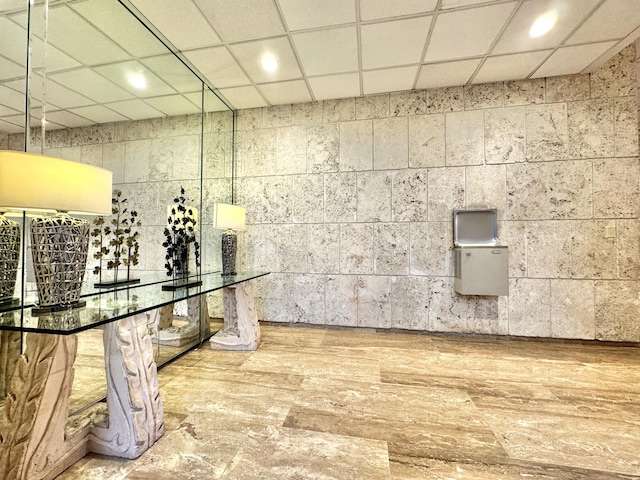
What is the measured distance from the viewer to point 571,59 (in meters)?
2.72

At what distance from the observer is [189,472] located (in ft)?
4.09

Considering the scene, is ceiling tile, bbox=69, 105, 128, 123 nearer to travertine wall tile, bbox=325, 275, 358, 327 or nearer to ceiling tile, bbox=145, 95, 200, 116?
ceiling tile, bbox=145, 95, 200, 116

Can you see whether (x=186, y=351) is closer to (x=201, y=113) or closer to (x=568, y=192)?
(x=201, y=113)

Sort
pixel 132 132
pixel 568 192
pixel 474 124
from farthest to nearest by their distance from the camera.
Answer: pixel 474 124 → pixel 568 192 → pixel 132 132

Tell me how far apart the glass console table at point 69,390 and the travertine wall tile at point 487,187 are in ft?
10.5

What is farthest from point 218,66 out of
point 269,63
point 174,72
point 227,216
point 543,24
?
point 543,24

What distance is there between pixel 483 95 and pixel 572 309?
2634 mm

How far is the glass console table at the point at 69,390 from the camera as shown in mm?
1130

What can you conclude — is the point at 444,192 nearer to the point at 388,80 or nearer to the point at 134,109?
the point at 388,80

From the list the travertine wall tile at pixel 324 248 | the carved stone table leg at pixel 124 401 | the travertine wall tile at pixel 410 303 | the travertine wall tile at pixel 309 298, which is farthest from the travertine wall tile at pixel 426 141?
the carved stone table leg at pixel 124 401

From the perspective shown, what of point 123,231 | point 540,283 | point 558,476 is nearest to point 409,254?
point 540,283

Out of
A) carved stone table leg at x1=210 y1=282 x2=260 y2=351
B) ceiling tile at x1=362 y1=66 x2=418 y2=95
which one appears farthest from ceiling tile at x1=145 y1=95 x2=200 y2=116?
ceiling tile at x1=362 y1=66 x2=418 y2=95

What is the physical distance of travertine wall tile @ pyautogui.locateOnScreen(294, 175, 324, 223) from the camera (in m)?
3.50

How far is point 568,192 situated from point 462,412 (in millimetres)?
2788
